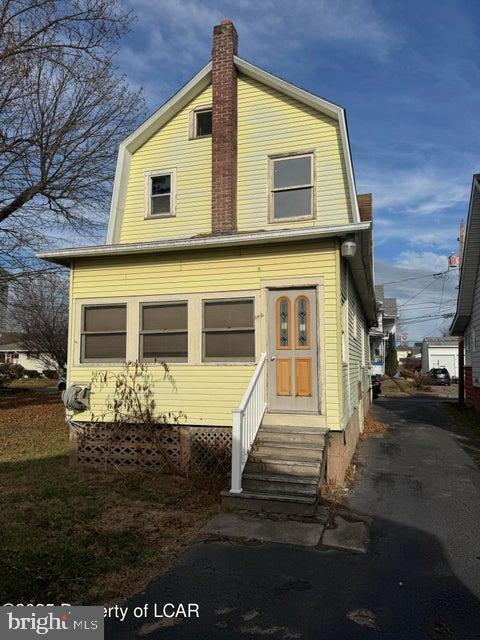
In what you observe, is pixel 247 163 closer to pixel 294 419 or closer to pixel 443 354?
pixel 294 419

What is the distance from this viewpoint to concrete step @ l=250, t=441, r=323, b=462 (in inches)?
280

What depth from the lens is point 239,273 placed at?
851cm

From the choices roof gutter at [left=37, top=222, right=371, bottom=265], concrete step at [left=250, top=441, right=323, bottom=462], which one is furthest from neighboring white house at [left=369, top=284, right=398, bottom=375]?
concrete step at [left=250, top=441, right=323, bottom=462]

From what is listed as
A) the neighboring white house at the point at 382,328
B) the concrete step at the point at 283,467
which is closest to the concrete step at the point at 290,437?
the concrete step at the point at 283,467

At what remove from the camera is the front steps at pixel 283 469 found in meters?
6.30

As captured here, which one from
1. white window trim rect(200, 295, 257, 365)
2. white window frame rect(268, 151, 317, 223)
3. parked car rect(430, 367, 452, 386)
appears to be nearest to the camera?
white window trim rect(200, 295, 257, 365)

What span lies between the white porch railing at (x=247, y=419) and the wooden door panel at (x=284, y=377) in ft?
0.77

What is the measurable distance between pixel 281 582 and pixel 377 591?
0.84 metres

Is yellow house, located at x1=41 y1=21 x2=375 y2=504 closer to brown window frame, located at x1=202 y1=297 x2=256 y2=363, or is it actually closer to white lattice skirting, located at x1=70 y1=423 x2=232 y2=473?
brown window frame, located at x1=202 y1=297 x2=256 y2=363

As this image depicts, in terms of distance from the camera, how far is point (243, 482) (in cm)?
677

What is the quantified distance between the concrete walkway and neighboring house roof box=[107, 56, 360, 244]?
6488mm

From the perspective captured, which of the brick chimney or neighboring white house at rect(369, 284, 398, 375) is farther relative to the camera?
neighboring white house at rect(369, 284, 398, 375)

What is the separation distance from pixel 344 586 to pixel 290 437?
3.21 meters

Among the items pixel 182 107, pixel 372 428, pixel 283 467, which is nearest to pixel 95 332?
pixel 283 467
